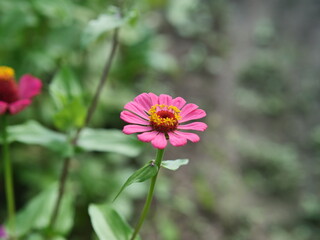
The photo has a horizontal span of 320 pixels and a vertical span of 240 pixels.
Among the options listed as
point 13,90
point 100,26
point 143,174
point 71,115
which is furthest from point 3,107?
Answer: point 143,174

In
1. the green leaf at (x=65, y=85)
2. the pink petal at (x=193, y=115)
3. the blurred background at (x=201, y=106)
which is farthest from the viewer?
the blurred background at (x=201, y=106)

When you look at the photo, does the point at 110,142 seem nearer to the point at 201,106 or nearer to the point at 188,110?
the point at 188,110

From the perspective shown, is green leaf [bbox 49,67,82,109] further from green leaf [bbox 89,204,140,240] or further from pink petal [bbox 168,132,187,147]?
pink petal [bbox 168,132,187,147]

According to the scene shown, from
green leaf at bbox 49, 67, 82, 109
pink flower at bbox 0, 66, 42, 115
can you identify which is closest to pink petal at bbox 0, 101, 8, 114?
pink flower at bbox 0, 66, 42, 115

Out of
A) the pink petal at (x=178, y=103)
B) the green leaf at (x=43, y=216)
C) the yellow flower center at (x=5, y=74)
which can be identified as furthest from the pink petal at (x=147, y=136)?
the green leaf at (x=43, y=216)

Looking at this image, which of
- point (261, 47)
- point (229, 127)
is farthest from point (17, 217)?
point (261, 47)

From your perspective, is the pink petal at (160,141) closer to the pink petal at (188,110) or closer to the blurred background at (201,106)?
the pink petal at (188,110)
